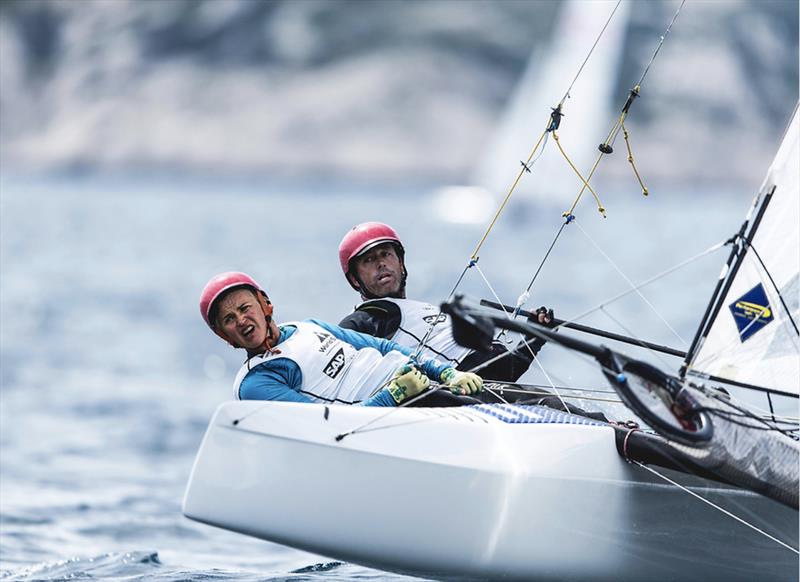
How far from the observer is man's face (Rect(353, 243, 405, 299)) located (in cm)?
455

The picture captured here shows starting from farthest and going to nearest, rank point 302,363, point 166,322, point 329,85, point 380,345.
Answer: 1. point 329,85
2. point 166,322
3. point 380,345
4. point 302,363

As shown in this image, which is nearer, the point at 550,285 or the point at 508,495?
the point at 508,495

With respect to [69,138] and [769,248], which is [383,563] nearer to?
[769,248]

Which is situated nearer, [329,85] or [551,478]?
[551,478]

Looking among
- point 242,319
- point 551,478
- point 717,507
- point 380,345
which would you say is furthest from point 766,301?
point 242,319

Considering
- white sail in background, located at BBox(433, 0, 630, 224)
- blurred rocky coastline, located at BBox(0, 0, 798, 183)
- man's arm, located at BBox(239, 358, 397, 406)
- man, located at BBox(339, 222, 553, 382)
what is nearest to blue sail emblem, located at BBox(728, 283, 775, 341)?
man, located at BBox(339, 222, 553, 382)

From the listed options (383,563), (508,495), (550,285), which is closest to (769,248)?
(508,495)

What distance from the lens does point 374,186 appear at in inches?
2712

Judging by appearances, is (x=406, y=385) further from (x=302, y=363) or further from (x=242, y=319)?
(x=242, y=319)

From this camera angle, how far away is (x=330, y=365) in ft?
13.0

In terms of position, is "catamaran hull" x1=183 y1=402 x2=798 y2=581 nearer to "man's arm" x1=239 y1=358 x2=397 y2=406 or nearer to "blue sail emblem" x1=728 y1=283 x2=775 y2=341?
"man's arm" x1=239 y1=358 x2=397 y2=406

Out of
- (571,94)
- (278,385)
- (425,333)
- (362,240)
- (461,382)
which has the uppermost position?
(571,94)

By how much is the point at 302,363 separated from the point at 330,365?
87 millimetres

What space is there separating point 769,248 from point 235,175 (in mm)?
68664
